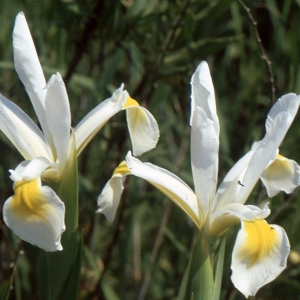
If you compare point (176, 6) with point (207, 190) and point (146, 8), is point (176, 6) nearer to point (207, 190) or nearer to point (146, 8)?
point (146, 8)

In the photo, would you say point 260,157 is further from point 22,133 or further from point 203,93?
point 22,133

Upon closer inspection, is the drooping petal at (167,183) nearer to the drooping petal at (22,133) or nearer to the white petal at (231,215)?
the white petal at (231,215)

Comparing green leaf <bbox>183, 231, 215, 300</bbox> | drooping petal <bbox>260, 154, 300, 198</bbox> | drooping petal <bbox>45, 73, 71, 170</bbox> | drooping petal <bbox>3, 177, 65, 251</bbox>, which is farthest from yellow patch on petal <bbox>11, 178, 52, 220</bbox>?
drooping petal <bbox>260, 154, 300, 198</bbox>

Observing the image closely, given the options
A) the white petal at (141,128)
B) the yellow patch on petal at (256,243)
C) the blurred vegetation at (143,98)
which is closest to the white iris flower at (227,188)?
the yellow patch on petal at (256,243)

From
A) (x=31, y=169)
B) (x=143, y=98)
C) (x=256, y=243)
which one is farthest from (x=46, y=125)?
(x=143, y=98)

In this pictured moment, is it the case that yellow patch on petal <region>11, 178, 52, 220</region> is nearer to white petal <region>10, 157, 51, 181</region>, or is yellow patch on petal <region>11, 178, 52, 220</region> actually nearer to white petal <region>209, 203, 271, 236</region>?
white petal <region>10, 157, 51, 181</region>

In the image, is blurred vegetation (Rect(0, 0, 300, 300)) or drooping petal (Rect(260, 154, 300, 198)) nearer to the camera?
drooping petal (Rect(260, 154, 300, 198))
